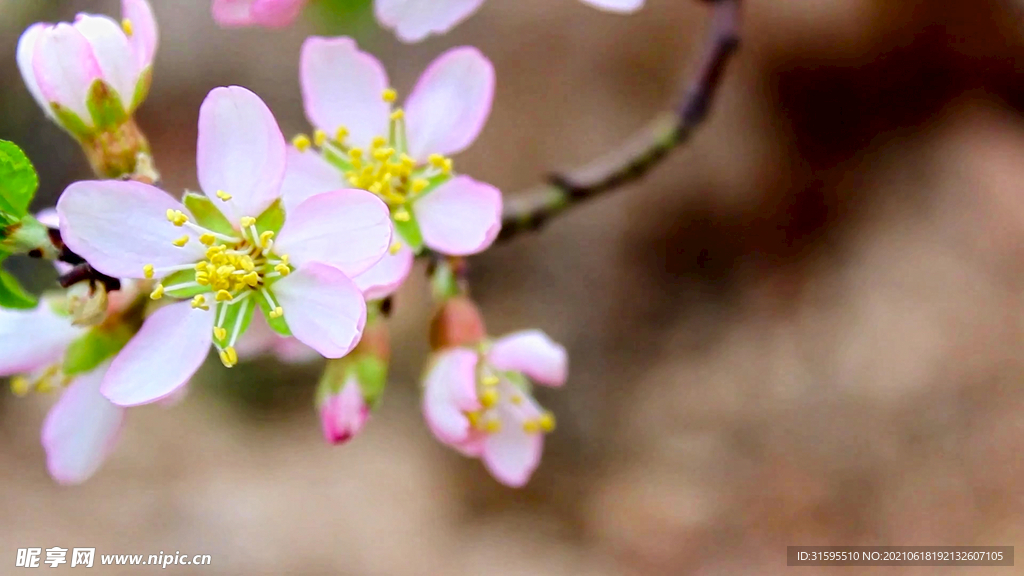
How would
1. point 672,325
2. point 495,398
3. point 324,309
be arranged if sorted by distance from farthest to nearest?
point 672,325, point 495,398, point 324,309

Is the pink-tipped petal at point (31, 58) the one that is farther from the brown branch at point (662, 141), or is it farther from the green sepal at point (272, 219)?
the brown branch at point (662, 141)

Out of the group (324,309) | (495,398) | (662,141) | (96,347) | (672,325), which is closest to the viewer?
(324,309)

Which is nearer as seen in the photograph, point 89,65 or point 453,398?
point 89,65

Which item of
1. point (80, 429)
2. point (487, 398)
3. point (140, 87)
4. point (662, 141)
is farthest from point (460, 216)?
point (662, 141)

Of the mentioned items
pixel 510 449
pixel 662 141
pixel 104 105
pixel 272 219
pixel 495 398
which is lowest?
pixel 510 449

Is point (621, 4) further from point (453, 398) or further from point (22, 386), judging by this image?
point (22, 386)

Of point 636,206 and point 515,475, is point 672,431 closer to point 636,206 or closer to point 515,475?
point 636,206

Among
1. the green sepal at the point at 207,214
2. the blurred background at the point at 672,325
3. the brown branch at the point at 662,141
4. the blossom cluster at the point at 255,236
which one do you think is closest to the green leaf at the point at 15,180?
the blossom cluster at the point at 255,236
